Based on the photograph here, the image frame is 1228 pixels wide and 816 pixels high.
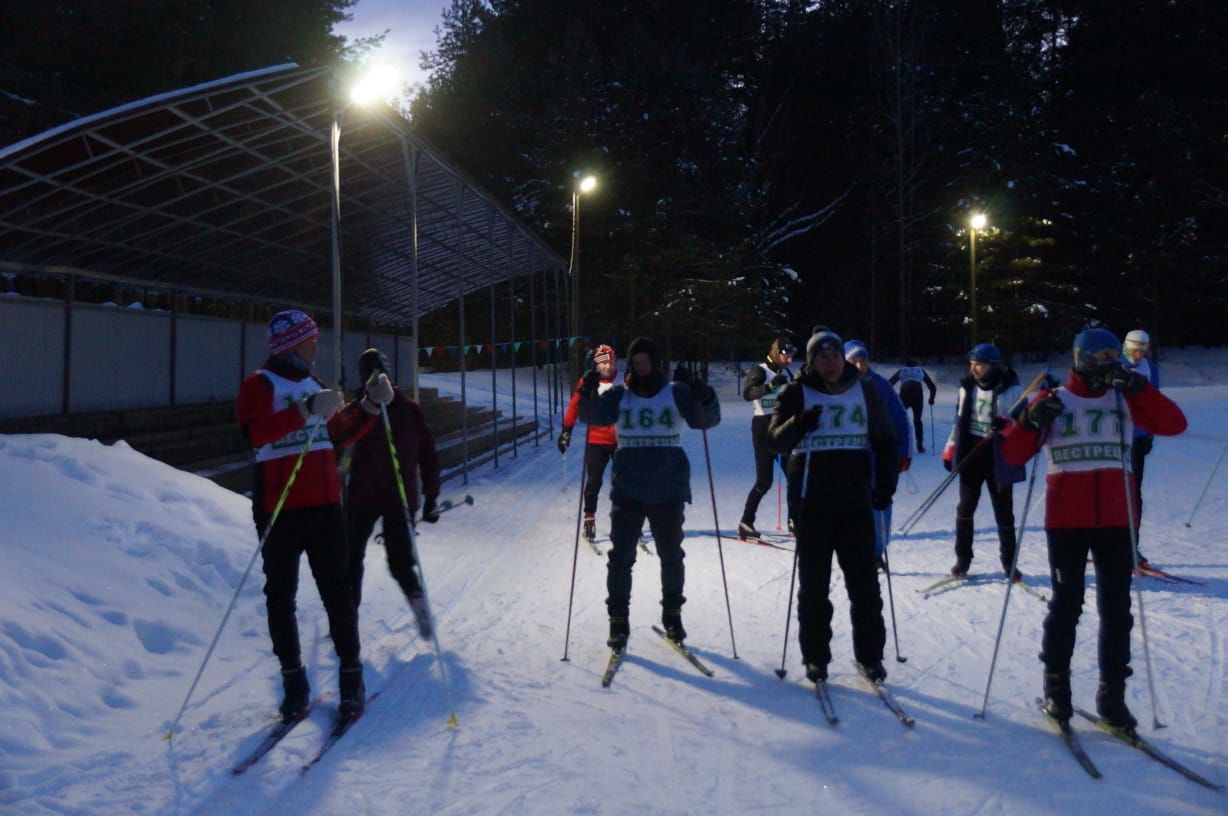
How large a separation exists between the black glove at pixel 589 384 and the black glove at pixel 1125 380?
9.49 ft

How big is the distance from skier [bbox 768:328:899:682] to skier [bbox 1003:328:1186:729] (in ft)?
2.57

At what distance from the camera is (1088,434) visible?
4586mm

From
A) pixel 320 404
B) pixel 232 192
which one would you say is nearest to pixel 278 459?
pixel 320 404

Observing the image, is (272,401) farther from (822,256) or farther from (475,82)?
(822,256)

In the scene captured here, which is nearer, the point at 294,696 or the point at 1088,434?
the point at 1088,434

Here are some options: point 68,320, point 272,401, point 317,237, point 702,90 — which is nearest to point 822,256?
point 702,90

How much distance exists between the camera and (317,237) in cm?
1738

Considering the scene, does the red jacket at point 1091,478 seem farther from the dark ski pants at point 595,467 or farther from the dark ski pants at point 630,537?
the dark ski pants at point 595,467

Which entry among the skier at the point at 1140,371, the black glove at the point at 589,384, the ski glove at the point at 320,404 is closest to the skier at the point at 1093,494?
the black glove at the point at 589,384

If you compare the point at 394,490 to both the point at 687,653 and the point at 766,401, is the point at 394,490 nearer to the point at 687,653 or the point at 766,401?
the point at 687,653

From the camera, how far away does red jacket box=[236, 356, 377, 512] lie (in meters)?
4.55

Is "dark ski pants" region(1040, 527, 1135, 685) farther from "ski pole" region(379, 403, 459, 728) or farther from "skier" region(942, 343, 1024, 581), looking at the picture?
"ski pole" region(379, 403, 459, 728)

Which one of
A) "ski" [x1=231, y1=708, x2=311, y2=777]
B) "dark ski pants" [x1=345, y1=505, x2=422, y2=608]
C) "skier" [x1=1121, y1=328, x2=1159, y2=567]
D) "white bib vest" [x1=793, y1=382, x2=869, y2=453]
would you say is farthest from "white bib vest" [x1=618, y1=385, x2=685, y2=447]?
"skier" [x1=1121, y1=328, x2=1159, y2=567]

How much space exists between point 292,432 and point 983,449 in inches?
214
